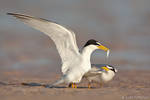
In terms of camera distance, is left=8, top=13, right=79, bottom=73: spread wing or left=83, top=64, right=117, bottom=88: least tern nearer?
left=8, top=13, right=79, bottom=73: spread wing

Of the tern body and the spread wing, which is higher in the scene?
Answer: the spread wing

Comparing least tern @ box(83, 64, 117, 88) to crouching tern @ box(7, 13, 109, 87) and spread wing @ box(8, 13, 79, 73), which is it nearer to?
crouching tern @ box(7, 13, 109, 87)

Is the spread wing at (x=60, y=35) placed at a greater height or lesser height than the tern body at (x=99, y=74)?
greater

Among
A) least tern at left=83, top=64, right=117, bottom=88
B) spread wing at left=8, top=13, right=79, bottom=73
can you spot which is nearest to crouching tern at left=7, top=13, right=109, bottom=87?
spread wing at left=8, top=13, right=79, bottom=73

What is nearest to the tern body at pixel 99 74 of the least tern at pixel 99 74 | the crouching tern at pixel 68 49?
the least tern at pixel 99 74

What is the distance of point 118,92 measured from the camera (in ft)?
31.9

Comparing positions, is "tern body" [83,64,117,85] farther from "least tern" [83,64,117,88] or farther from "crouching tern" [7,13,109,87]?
"crouching tern" [7,13,109,87]

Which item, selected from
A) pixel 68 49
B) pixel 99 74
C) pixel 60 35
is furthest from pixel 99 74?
pixel 60 35

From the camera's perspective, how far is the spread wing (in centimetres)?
1039

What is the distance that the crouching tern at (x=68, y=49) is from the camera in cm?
1039

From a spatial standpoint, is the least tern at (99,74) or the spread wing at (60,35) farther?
the least tern at (99,74)

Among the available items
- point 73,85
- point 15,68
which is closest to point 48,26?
point 73,85

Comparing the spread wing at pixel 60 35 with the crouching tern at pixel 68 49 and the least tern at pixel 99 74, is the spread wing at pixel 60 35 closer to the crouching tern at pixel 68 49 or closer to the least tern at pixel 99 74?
the crouching tern at pixel 68 49

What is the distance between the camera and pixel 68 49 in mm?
10609
